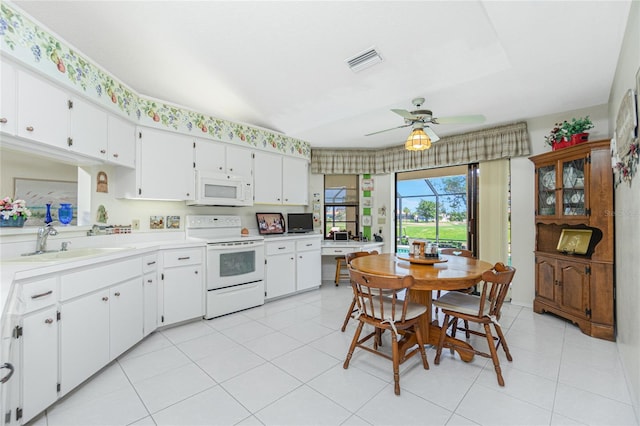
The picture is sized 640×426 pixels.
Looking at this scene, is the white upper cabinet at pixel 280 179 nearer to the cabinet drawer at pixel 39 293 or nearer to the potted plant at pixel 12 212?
the potted plant at pixel 12 212

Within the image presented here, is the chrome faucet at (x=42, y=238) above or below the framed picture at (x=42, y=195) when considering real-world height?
below

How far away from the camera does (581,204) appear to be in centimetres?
292

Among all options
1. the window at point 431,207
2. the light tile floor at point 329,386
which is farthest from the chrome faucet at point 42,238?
the window at point 431,207

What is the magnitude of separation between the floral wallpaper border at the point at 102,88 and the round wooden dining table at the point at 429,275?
248 cm

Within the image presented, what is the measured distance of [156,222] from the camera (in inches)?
128

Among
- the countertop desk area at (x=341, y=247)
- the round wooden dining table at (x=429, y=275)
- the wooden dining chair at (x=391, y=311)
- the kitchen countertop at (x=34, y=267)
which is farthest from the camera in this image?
the countertop desk area at (x=341, y=247)

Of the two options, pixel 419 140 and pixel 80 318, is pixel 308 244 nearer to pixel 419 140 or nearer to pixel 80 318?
pixel 419 140

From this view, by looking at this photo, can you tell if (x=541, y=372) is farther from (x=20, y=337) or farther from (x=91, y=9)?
(x=91, y=9)

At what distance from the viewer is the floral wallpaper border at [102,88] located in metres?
1.73

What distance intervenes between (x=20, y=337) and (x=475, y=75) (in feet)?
12.7

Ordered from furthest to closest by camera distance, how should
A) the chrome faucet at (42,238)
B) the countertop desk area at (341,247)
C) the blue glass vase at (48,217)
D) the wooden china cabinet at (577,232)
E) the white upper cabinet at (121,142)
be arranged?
the countertop desk area at (341,247)
the wooden china cabinet at (577,232)
the white upper cabinet at (121,142)
the blue glass vase at (48,217)
the chrome faucet at (42,238)

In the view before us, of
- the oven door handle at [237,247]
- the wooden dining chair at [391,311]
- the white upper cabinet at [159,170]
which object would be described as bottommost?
the wooden dining chair at [391,311]

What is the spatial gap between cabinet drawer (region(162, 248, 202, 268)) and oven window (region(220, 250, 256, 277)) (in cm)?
28

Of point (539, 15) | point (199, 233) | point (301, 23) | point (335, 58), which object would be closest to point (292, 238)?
point (199, 233)
